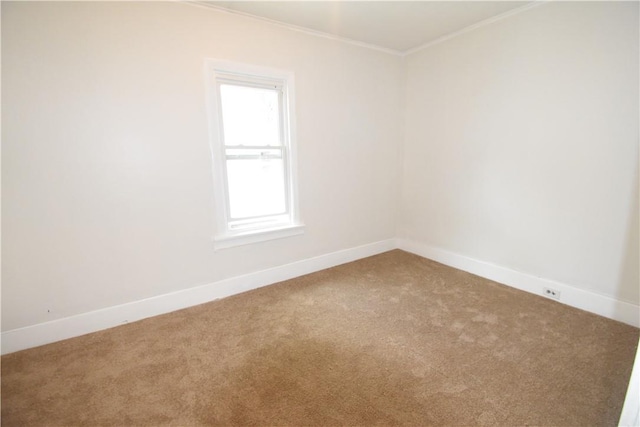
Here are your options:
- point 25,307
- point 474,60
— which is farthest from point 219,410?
point 474,60

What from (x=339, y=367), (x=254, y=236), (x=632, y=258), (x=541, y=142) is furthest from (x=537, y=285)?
(x=254, y=236)

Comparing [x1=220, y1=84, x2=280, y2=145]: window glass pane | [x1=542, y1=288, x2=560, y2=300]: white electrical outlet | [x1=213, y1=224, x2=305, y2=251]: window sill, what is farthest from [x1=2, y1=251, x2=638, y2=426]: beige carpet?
[x1=220, y1=84, x2=280, y2=145]: window glass pane

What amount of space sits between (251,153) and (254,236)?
0.82 m

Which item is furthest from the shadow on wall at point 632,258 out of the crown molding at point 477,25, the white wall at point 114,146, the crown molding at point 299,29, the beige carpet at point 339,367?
the white wall at point 114,146

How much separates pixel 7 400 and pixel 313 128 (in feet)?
9.77

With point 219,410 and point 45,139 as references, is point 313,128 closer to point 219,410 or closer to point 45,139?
point 45,139

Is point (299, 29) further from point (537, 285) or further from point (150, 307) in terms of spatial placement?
point (537, 285)

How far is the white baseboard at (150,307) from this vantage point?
2068 mm

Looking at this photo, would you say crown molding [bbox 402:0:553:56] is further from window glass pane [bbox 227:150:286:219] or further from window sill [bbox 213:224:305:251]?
window sill [bbox 213:224:305:251]

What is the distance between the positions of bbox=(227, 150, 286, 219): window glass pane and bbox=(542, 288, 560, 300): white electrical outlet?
8.59ft

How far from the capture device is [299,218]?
10.3ft

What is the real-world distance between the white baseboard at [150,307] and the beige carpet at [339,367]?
0.08m

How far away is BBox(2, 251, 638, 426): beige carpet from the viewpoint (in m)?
1.52

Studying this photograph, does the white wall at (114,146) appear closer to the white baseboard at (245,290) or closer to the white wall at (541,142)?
the white baseboard at (245,290)
